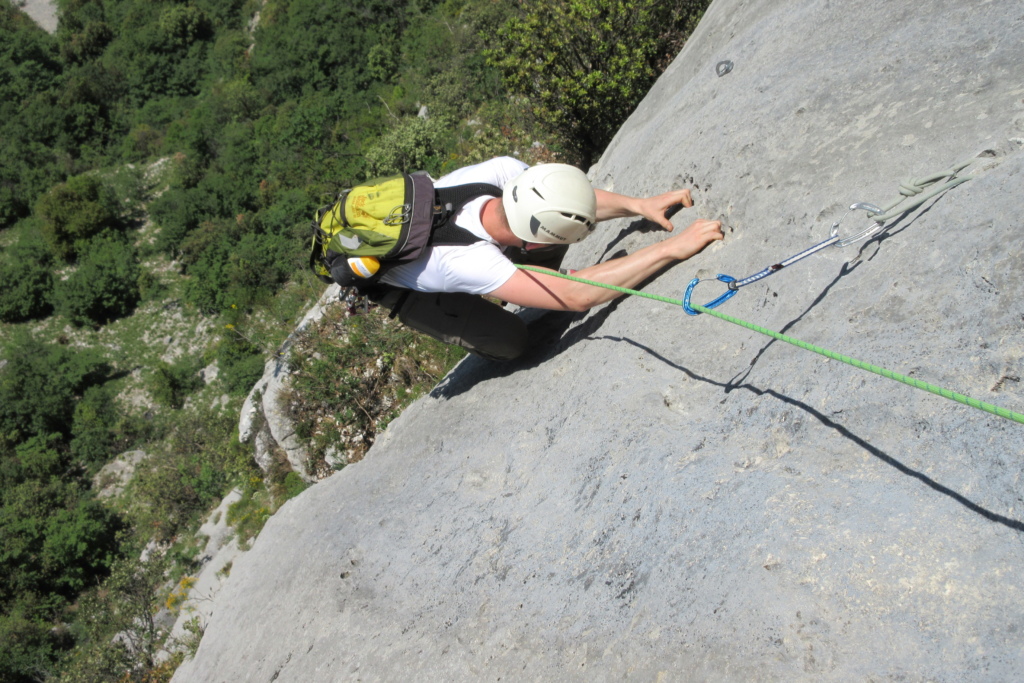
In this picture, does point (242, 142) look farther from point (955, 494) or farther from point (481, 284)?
point (955, 494)

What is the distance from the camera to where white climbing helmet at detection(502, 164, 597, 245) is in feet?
11.9

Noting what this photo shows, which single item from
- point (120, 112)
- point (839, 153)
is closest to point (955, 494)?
point (839, 153)

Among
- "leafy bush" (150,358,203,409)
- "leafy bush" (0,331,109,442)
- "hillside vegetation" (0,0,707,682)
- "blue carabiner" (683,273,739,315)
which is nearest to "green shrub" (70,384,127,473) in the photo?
"hillside vegetation" (0,0,707,682)

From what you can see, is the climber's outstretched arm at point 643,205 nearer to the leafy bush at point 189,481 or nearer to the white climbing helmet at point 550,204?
the white climbing helmet at point 550,204

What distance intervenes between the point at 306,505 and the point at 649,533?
12.5ft

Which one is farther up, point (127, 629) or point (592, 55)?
point (592, 55)

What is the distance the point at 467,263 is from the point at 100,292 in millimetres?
29845

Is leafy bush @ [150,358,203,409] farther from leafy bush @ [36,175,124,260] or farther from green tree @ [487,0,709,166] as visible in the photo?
green tree @ [487,0,709,166]

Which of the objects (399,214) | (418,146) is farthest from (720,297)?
(418,146)

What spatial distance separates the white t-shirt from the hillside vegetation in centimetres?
412

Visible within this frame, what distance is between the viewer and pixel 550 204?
362 centimetres

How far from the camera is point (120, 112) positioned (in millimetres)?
40875

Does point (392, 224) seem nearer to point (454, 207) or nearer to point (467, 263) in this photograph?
point (454, 207)

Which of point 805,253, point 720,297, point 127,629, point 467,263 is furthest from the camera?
point 127,629
